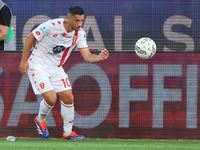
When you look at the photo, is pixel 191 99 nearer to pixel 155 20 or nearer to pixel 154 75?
pixel 154 75

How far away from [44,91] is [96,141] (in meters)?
0.87

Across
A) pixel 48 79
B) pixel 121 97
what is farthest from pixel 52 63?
pixel 121 97

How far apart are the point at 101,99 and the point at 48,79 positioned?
0.78 m

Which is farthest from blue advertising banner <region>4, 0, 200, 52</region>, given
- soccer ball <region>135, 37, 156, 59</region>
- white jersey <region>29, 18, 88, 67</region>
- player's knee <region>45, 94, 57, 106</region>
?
player's knee <region>45, 94, 57, 106</region>

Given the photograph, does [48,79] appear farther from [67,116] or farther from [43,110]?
[67,116]

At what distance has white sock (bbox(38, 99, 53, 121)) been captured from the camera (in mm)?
6457

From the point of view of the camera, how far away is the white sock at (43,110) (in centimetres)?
646

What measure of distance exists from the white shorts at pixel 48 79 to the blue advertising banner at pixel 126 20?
1497 millimetres

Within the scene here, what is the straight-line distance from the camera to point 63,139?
22.0 feet

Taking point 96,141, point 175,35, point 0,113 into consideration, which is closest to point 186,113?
point 96,141

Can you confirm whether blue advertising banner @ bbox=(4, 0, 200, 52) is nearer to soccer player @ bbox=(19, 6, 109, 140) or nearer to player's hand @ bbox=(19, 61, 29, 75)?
soccer player @ bbox=(19, 6, 109, 140)

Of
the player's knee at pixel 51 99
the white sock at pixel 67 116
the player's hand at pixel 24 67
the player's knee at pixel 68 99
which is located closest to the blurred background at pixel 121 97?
the white sock at pixel 67 116

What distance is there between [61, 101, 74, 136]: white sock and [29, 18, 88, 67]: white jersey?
0.51 m

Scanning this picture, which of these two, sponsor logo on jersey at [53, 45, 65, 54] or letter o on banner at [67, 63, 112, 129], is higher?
sponsor logo on jersey at [53, 45, 65, 54]
